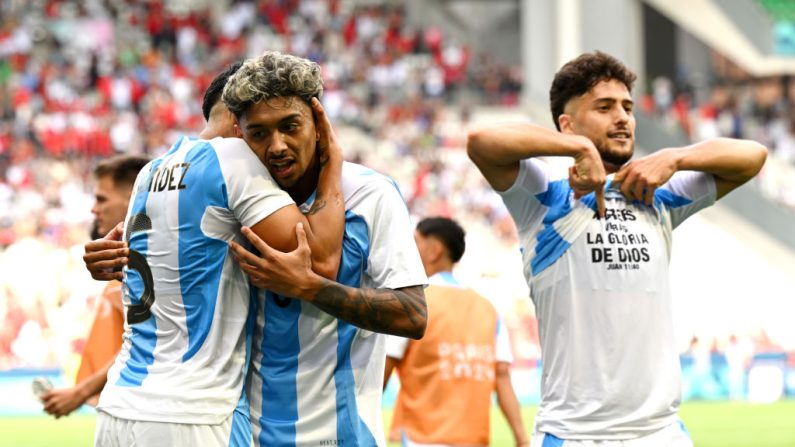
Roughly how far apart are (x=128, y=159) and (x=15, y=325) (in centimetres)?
1489

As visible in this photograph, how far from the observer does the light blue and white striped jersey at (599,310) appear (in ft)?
15.7

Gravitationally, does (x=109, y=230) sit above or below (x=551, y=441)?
above

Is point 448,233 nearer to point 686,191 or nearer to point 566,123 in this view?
point 566,123

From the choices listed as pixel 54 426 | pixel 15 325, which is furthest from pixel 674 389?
pixel 15 325

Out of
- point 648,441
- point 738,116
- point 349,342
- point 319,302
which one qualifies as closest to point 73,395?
point 349,342

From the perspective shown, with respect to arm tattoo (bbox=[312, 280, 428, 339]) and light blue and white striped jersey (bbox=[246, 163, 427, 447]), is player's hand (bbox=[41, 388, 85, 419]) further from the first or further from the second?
arm tattoo (bbox=[312, 280, 428, 339])

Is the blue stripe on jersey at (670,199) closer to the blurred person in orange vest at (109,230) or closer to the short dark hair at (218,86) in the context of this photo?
the short dark hair at (218,86)

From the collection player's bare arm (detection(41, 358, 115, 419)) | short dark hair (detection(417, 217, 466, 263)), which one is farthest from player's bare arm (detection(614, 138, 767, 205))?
short dark hair (detection(417, 217, 466, 263))

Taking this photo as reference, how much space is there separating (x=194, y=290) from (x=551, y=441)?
1611mm

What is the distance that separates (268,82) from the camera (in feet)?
13.5

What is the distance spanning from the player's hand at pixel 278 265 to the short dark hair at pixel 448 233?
12.5 feet

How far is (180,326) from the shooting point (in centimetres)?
409

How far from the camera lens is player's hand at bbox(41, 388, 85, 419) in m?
5.82

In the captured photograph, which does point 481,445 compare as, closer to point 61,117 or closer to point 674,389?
point 674,389
